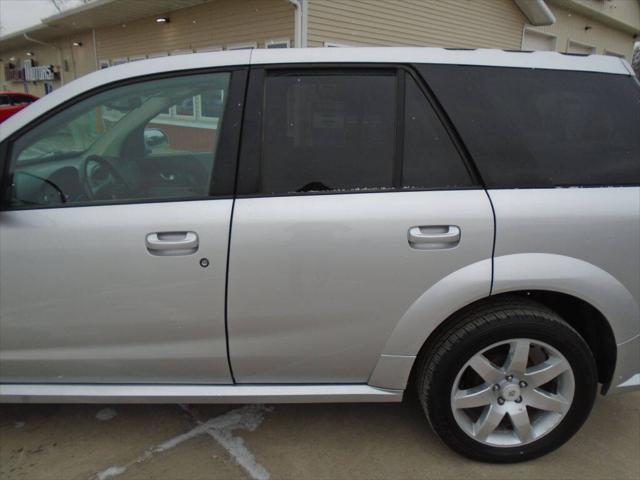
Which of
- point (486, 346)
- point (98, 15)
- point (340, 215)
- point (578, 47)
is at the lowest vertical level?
point (486, 346)

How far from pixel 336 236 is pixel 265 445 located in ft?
3.78

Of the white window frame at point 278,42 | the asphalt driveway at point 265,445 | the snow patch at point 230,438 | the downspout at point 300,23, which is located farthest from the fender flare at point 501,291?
the white window frame at point 278,42

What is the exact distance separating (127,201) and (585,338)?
215 cm

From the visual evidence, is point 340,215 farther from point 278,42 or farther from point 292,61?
point 278,42

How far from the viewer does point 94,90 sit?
205 centimetres

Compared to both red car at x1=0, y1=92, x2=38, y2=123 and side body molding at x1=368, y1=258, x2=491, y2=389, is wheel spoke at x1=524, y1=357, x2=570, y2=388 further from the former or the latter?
red car at x1=0, y1=92, x2=38, y2=123

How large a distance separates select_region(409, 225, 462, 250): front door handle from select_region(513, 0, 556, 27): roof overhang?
13.3m

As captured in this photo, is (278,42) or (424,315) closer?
(424,315)

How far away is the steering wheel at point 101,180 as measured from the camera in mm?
2070

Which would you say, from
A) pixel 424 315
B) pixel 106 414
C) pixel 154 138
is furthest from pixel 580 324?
pixel 106 414

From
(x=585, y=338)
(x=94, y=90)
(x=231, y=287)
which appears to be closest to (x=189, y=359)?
(x=231, y=287)

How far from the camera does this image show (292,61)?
205 centimetres

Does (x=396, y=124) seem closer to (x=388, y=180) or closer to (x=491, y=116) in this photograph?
(x=388, y=180)

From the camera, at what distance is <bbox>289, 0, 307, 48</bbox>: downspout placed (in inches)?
347
